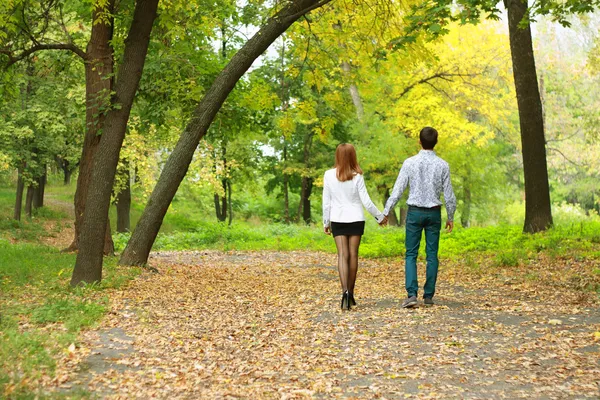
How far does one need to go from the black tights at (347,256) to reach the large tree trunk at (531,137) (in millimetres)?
7816

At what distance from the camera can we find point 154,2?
1068 centimetres

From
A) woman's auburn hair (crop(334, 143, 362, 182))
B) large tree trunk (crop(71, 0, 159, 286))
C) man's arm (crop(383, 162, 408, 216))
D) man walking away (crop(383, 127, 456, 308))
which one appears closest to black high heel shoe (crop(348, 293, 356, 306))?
man walking away (crop(383, 127, 456, 308))

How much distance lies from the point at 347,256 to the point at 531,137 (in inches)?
319

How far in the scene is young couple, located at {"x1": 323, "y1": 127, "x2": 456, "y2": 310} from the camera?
27.8 feet

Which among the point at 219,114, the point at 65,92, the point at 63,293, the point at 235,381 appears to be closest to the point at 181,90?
the point at 219,114

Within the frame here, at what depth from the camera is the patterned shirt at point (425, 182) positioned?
333 inches

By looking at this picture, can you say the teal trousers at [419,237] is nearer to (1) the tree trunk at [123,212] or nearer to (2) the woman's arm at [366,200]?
(2) the woman's arm at [366,200]

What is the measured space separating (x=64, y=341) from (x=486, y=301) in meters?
5.46

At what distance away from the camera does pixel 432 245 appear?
860 centimetres

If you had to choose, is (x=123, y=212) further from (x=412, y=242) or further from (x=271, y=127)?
(x=412, y=242)

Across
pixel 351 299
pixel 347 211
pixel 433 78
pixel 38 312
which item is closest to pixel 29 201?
pixel 433 78

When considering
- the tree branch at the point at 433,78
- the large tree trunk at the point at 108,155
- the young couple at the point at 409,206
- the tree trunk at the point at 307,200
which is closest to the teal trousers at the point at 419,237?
the young couple at the point at 409,206

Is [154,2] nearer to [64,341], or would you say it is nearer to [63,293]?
[63,293]

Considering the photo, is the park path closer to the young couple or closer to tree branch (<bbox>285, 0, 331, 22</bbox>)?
the young couple
